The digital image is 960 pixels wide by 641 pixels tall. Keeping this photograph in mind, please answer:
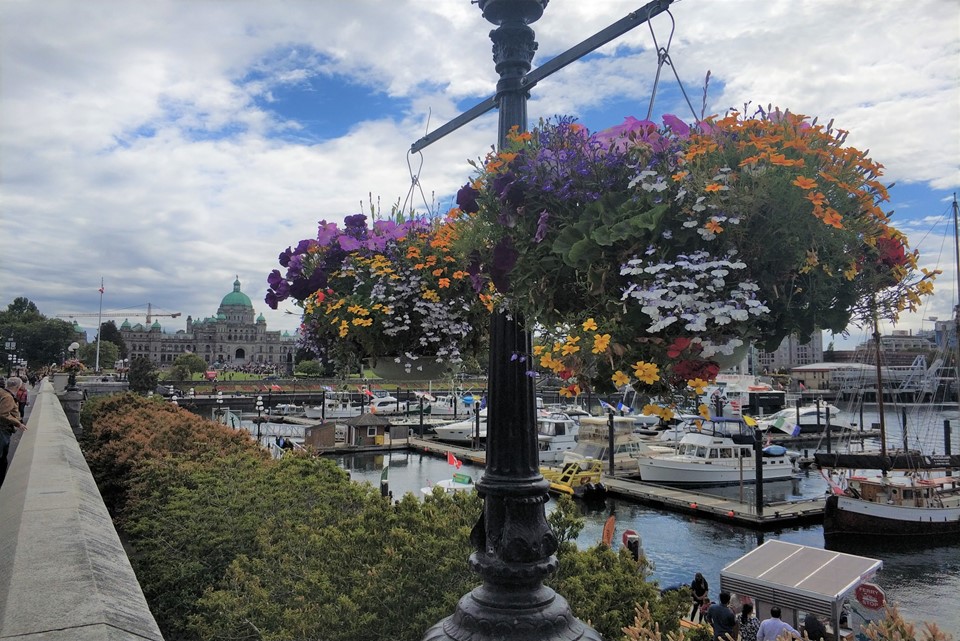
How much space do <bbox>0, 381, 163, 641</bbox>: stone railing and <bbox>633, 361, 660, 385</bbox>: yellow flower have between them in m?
2.16

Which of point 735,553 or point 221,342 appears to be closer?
point 735,553

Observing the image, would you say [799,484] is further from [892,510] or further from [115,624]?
A: [115,624]

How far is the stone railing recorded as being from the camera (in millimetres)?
2578

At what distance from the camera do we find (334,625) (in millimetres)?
4789

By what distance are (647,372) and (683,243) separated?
1.63 ft

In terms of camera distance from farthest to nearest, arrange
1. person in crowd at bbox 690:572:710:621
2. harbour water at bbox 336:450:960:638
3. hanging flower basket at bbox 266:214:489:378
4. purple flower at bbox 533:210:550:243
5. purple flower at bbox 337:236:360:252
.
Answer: harbour water at bbox 336:450:960:638, person in crowd at bbox 690:572:710:621, purple flower at bbox 337:236:360:252, hanging flower basket at bbox 266:214:489:378, purple flower at bbox 533:210:550:243

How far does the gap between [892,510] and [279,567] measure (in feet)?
76.2

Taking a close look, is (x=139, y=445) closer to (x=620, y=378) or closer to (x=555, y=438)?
(x=620, y=378)

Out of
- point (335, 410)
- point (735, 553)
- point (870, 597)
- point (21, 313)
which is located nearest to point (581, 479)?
point (735, 553)

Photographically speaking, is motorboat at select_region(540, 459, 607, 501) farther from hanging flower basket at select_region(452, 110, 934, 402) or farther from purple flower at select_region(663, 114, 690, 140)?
purple flower at select_region(663, 114, 690, 140)

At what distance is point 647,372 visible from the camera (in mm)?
2258

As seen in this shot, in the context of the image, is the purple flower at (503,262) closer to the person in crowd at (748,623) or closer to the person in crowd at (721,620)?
the person in crowd at (721,620)

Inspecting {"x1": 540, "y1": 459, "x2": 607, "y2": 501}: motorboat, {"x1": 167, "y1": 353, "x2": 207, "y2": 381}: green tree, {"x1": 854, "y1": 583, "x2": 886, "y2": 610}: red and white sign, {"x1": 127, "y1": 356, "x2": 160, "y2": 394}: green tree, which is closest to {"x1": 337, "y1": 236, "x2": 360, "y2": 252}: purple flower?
{"x1": 854, "y1": 583, "x2": 886, "y2": 610}: red and white sign

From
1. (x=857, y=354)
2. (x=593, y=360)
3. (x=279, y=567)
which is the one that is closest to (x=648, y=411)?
(x=593, y=360)
